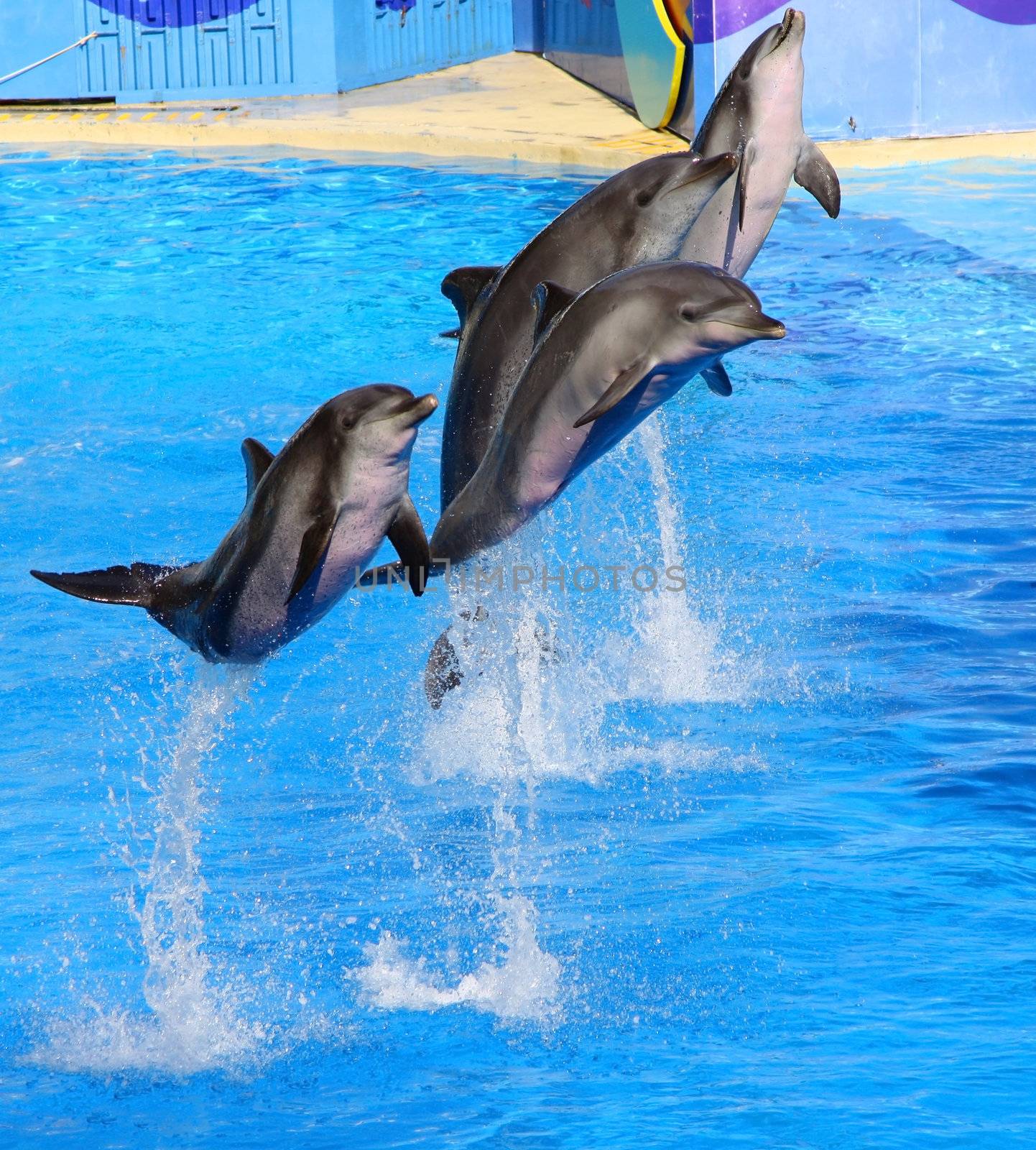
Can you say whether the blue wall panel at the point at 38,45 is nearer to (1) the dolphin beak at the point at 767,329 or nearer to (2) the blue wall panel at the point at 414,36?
(2) the blue wall panel at the point at 414,36

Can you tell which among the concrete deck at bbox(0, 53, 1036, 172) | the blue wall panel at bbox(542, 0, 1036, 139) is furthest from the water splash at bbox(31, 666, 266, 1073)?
the blue wall panel at bbox(542, 0, 1036, 139)

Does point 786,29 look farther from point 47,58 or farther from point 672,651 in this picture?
point 47,58

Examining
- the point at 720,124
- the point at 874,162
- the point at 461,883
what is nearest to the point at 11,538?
the point at 461,883

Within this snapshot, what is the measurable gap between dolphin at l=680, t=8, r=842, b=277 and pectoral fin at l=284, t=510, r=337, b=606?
189 cm

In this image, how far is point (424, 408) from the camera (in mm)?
4051

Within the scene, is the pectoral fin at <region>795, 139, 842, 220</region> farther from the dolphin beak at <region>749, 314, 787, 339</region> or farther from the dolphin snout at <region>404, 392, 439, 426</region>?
the dolphin snout at <region>404, 392, 439, 426</region>

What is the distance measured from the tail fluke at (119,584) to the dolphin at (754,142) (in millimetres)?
2169

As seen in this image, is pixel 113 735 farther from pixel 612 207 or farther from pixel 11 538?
pixel 612 207

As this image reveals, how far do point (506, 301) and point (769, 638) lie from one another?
263cm

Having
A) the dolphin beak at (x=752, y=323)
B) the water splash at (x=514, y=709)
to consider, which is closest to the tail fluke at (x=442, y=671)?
the water splash at (x=514, y=709)

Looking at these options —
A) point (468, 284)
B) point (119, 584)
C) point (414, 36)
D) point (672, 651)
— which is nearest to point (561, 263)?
point (468, 284)

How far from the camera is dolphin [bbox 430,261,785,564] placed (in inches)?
175

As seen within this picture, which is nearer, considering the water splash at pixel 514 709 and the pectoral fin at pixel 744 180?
the pectoral fin at pixel 744 180

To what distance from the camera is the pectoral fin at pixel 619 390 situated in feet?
14.5
